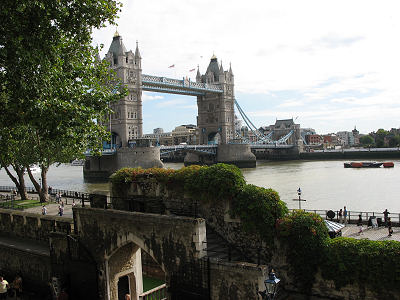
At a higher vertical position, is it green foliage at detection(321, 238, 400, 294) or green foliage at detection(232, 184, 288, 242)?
green foliage at detection(232, 184, 288, 242)

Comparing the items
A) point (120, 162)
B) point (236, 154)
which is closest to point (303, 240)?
point (120, 162)

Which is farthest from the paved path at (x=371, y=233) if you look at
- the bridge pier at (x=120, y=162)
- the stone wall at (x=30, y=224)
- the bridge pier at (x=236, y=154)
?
the bridge pier at (x=236, y=154)

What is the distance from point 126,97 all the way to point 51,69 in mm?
53665

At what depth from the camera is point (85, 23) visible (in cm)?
1168

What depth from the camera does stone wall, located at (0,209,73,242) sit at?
14.0m

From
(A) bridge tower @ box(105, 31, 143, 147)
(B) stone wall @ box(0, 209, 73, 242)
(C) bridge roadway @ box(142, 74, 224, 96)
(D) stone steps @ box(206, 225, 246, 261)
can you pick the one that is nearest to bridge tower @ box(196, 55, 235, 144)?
(C) bridge roadway @ box(142, 74, 224, 96)

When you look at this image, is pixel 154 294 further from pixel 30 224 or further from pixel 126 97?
pixel 126 97

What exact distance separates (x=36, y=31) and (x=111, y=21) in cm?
250

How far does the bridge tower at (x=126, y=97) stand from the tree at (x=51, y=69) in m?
50.6

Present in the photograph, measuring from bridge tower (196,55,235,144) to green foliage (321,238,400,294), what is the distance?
82430 millimetres

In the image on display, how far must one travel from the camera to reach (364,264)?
25.5 feet

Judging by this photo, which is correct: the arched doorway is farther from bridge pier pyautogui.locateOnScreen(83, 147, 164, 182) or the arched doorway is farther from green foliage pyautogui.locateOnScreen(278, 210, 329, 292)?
bridge pier pyautogui.locateOnScreen(83, 147, 164, 182)

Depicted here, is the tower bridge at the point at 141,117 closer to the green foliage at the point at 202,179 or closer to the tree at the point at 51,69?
the tree at the point at 51,69

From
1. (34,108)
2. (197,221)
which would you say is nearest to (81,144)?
(34,108)
